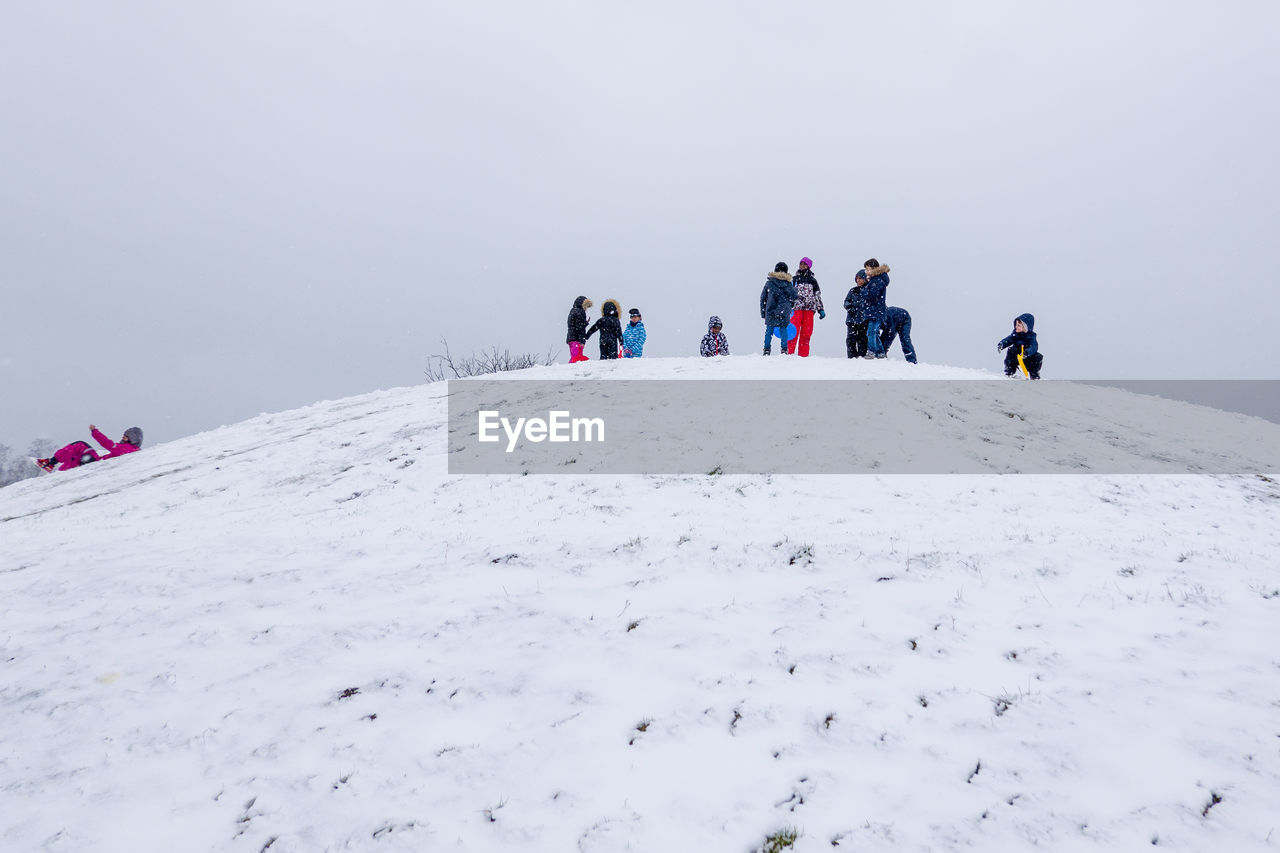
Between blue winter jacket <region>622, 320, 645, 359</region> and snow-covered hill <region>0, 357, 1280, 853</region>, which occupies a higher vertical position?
blue winter jacket <region>622, 320, 645, 359</region>

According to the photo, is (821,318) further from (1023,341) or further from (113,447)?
(113,447)

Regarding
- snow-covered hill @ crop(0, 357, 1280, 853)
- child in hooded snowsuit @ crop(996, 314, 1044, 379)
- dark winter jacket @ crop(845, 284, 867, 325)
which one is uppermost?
dark winter jacket @ crop(845, 284, 867, 325)

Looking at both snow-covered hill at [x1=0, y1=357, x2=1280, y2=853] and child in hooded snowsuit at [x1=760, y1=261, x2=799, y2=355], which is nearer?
snow-covered hill at [x1=0, y1=357, x2=1280, y2=853]

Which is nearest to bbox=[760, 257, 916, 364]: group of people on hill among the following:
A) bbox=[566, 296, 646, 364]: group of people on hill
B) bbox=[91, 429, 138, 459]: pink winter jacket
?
bbox=[566, 296, 646, 364]: group of people on hill

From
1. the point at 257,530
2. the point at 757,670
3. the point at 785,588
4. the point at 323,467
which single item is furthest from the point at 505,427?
the point at 757,670

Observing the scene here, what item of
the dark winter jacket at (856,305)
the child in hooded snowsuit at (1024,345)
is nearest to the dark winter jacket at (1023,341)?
the child in hooded snowsuit at (1024,345)

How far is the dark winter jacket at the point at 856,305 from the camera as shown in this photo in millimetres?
14719

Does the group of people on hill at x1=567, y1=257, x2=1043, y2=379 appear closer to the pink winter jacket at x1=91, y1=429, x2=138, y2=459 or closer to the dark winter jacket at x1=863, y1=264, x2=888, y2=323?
the dark winter jacket at x1=863, y1=264, x2=888, y2=323

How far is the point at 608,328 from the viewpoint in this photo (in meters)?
17.0

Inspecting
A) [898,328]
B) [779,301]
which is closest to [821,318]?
[779,301]

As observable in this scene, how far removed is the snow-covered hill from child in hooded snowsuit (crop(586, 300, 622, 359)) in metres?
9.64

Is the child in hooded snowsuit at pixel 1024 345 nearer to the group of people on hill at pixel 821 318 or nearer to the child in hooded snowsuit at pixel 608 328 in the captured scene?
the group of people on hill at pixel 821 318

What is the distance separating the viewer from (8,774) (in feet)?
12.3

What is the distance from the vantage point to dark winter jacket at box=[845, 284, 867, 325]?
1472cm
